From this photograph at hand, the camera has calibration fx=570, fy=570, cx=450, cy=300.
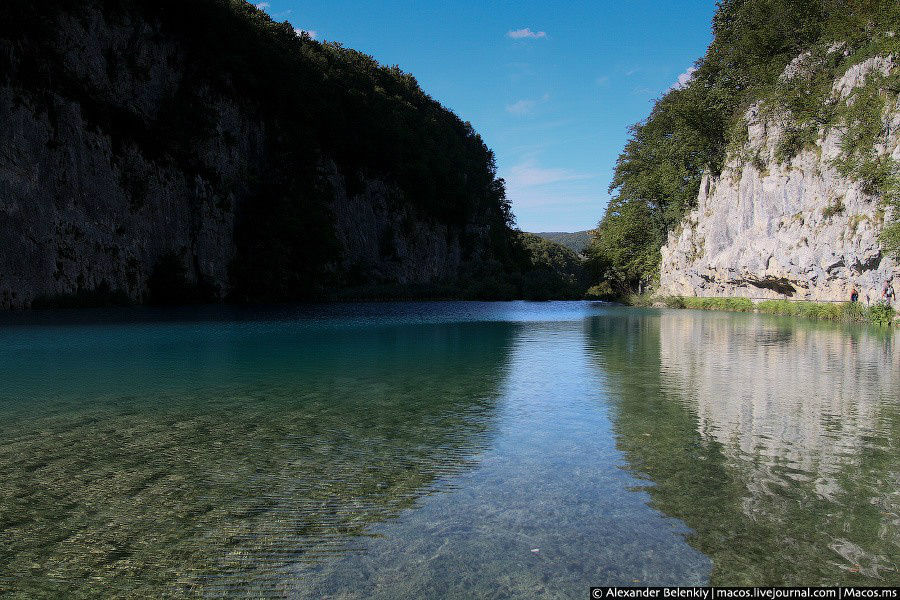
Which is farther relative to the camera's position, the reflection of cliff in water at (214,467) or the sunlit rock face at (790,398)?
the sunlit rock face at (790,398)

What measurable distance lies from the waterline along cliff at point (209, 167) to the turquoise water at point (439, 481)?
26824 millimetres

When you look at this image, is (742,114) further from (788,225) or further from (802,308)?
(802,308)

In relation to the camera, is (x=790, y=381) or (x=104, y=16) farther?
(x=104, y=16)

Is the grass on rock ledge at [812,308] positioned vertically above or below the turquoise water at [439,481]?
above

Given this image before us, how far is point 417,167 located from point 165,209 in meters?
44.1

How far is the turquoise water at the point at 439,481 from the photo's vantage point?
382 cm

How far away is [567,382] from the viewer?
1132cm

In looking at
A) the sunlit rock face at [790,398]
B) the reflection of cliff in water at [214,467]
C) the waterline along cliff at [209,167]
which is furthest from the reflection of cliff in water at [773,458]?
the waterline along cliff at [209,167]

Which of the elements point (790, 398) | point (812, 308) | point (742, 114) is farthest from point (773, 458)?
point (742, 114)

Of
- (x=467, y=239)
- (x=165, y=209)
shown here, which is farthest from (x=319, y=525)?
(x=467, y=239)

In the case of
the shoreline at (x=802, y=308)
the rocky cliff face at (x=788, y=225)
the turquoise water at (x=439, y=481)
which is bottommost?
the turquoise water at (x=439, y=481)

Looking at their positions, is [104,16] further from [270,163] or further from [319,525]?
[319,525]

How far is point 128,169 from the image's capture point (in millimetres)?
40812

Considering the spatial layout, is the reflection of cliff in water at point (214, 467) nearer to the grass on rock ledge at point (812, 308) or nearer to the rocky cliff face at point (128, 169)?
the grass on rock ledge at point (812, 308)
